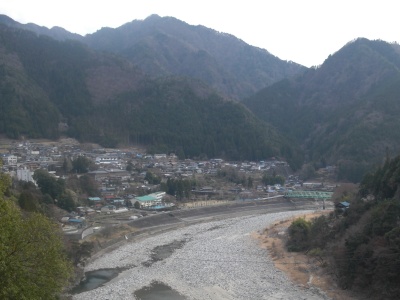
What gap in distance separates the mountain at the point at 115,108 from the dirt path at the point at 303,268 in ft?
158

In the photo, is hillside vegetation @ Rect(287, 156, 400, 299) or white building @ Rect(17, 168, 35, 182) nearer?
hillside vegetation @ Rect(287, 156, 400, 299)

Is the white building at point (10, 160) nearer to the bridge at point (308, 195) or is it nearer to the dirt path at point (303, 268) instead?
the bridge at point (308, 195)

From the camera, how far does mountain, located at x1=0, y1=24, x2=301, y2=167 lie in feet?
258

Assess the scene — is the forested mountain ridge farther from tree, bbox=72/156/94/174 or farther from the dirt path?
the dirt path

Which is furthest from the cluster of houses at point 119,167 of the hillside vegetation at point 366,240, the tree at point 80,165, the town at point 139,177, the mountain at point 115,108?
the hillside vegetation at point 366,240

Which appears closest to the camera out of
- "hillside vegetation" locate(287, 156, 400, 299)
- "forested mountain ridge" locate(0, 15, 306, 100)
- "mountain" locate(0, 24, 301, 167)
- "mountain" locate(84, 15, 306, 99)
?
"hillside vegetation" locate(287, 156, 400, 299)

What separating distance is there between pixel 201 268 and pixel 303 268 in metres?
5.49

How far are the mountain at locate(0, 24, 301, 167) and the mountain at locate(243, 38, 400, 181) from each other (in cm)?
983

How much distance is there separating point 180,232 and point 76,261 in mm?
14194

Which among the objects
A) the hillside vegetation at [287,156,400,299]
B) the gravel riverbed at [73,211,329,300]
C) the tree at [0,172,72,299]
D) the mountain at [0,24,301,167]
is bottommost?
the gravel riverbed at [73,211,329,300]

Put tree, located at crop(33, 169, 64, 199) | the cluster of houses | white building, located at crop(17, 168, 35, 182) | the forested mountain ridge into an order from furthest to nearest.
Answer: the forested mountain ridge
the cluster of houses
white building, located at crop(17, 168, 35, 182)
tree, located at crop(33, 169, 64, 199)

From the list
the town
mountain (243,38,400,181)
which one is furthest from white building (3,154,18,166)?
mountain (243,38,400,181)

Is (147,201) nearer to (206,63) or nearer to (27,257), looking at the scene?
(27,257)

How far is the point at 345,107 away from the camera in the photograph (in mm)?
101562
